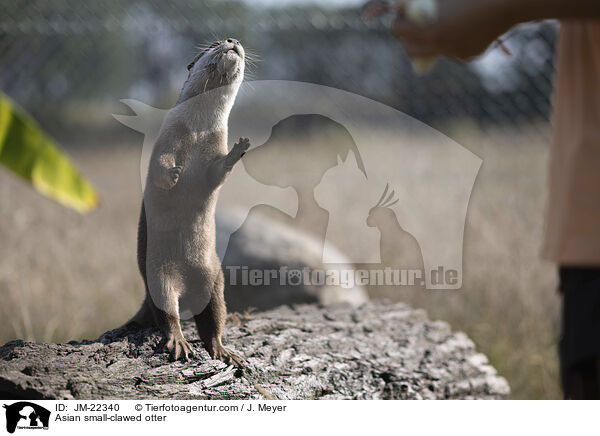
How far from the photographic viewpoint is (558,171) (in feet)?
4.87

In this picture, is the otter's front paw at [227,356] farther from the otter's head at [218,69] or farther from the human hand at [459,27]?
the human hand at [459,27]

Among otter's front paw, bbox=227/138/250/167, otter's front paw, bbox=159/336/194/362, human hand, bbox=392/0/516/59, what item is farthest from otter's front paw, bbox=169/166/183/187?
human hand, bbox=392/0/516/59

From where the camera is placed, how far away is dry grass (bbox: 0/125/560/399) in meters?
Result: 2.85

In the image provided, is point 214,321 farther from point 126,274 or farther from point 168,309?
point 126,274

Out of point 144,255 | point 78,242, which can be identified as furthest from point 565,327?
point 78,242

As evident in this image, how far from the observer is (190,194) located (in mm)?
1367

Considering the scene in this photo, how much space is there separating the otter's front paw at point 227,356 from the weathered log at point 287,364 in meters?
0.02

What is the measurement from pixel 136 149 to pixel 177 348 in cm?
122

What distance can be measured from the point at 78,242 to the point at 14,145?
1417mm

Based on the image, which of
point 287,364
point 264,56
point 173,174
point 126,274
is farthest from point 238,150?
point 126,274

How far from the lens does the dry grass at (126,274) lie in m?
2.85

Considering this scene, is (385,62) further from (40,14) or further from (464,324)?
(40,14)

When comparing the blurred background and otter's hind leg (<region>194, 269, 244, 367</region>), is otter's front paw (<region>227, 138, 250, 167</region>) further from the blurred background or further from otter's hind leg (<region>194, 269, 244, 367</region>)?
A: the blurred background
